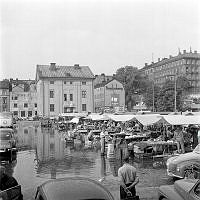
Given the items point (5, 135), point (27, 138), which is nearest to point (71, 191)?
point (5, 135)

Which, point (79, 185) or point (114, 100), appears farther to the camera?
point (114, 100)

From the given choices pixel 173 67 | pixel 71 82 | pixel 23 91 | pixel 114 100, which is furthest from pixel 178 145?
pixel 173 67

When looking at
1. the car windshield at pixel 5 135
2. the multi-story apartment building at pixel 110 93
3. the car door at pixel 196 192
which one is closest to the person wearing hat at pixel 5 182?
the car door at pixel 196 192

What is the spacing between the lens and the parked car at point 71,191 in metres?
5.92

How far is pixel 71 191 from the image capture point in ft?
19.7

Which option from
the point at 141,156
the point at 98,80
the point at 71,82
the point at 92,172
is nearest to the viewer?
the point at 92,172

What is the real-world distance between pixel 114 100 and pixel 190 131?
228 feet

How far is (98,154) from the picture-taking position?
64.7ft

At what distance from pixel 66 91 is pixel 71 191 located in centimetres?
7008

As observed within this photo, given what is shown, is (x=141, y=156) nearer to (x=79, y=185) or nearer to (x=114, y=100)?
(x=79, y=185)

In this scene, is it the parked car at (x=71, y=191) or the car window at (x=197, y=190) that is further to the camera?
the car window at (x=197, y=190)

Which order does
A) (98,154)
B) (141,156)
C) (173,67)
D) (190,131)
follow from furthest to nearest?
1. (173,67)
2. (190,131)
3. (98,154)
4. (141,156)

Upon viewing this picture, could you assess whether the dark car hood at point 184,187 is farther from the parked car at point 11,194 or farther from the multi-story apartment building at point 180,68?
the multi-story apartment building at point 180,68

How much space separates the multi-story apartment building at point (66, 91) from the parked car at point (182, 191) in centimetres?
5587
